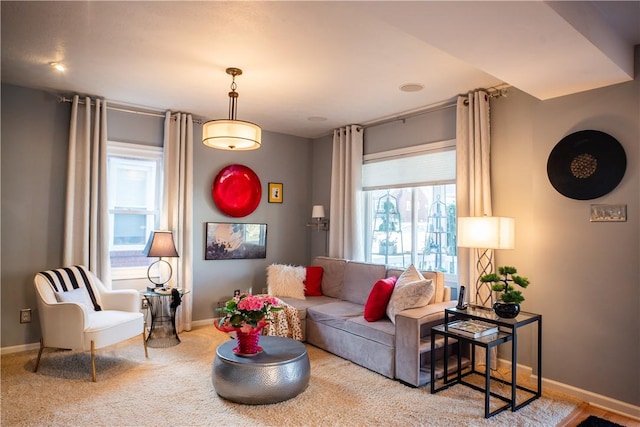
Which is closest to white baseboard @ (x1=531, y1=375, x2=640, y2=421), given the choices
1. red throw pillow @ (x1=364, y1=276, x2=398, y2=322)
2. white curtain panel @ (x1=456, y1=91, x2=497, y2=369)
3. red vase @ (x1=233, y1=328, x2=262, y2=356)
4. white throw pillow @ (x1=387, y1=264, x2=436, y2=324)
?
white curtain panel @ (x1=456, y1=91, x2=497, y2=369)

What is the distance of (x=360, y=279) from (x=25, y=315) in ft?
11.1

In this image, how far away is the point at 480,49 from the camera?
2355 mm

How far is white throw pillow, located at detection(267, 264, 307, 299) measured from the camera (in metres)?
4.70

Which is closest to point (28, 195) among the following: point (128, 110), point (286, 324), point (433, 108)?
point (128, 110)

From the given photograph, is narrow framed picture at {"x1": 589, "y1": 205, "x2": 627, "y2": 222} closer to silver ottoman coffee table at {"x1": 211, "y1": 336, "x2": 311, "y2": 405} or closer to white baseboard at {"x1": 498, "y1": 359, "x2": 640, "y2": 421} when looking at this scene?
white baseboard at {"x1": 498, "y1": 359, "x2": 640, "y2": 421}

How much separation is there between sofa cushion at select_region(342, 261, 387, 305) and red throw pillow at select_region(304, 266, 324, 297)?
37 centimetres

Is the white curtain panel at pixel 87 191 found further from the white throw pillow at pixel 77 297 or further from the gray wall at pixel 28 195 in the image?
the white throw pillow at pixel 77 297

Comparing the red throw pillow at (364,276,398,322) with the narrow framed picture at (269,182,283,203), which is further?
the narrow framed picture at (269,182,283,203)

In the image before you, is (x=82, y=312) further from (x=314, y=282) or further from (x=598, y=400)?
(x=598, y=400)

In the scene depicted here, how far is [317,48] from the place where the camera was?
9.78ft

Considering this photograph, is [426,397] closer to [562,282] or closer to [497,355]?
[497,355]

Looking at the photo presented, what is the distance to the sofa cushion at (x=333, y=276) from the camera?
4.78 m

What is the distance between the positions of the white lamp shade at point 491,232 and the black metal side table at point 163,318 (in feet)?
9.94

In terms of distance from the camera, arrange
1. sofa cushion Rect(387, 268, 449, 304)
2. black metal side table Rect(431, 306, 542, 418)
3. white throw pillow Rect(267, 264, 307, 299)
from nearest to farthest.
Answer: black metal side table Rect(431, 306, 542, 418) < sofa cushion Rect(387, 268, 449, 304) < white throw pillow Rect(267, 264, 307, 299)
